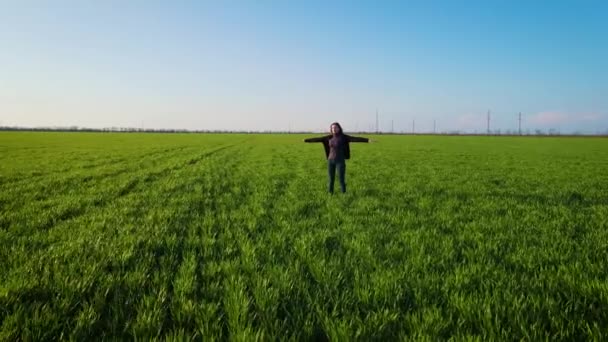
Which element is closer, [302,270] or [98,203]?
[302,270]

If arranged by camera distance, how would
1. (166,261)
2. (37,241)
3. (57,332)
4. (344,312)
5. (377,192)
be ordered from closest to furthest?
(57,332) → (344,312) → (166,261) → (37,241) → (377,192)

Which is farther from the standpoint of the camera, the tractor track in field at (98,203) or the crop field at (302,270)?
the tractor track in field at (98,203)

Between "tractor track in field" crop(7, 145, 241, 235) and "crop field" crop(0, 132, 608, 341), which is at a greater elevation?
"tractor track in field" crop(7, 145, 241, 235)

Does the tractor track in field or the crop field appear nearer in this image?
the crop field

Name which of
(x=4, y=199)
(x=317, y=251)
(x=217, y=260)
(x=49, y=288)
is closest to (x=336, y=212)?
(x=317, y=251)

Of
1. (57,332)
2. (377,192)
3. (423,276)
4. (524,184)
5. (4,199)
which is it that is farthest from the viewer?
(524,184)

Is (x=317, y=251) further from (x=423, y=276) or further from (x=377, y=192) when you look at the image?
(x=377, y=192)

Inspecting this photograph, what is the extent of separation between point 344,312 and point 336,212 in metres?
5.22

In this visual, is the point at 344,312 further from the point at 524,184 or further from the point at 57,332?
the point at 524,184

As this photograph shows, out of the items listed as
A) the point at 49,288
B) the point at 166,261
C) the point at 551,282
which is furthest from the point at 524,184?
the point at 49,288

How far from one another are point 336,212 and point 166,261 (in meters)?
4.61

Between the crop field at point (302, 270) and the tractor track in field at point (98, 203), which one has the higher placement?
the tractor track in field at point (98, 203)

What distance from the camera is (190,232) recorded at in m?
6.77

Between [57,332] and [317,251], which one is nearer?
[57,332]
